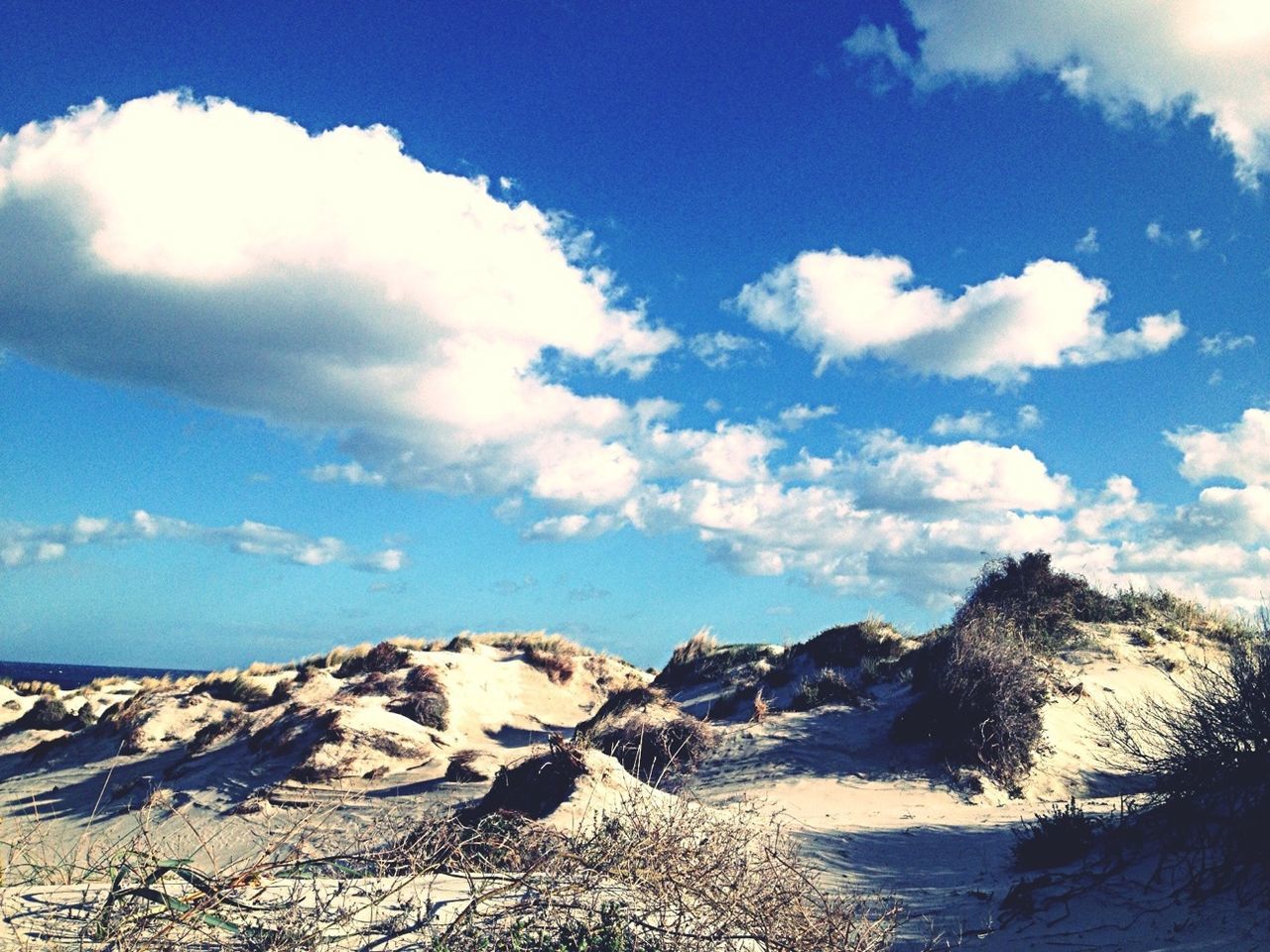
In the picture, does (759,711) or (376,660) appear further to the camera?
(376,660)

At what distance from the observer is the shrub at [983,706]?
14547 mm

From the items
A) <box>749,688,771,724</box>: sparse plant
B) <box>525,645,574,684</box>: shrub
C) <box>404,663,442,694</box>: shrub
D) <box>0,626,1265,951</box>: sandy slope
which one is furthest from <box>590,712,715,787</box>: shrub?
<box>525,645,574,684</box>: shrub

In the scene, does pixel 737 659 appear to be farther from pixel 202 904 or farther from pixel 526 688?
pixel 202 904

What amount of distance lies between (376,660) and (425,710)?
8.22 metres

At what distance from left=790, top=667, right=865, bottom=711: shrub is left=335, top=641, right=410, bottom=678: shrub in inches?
498

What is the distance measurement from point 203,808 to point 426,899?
1331 centimetres

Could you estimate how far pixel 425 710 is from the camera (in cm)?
2038

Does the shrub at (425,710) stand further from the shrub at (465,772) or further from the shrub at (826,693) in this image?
the shrub at (826,693)

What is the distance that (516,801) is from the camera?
10125 millimetres

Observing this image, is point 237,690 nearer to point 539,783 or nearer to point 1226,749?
point 539,783

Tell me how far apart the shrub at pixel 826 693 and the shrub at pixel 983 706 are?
2031 mm

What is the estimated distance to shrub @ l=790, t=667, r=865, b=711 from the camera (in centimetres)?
1848

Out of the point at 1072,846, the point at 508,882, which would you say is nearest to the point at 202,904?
the point at 508,882

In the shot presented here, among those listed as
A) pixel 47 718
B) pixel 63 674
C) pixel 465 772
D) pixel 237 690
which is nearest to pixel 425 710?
pixel 465 772
